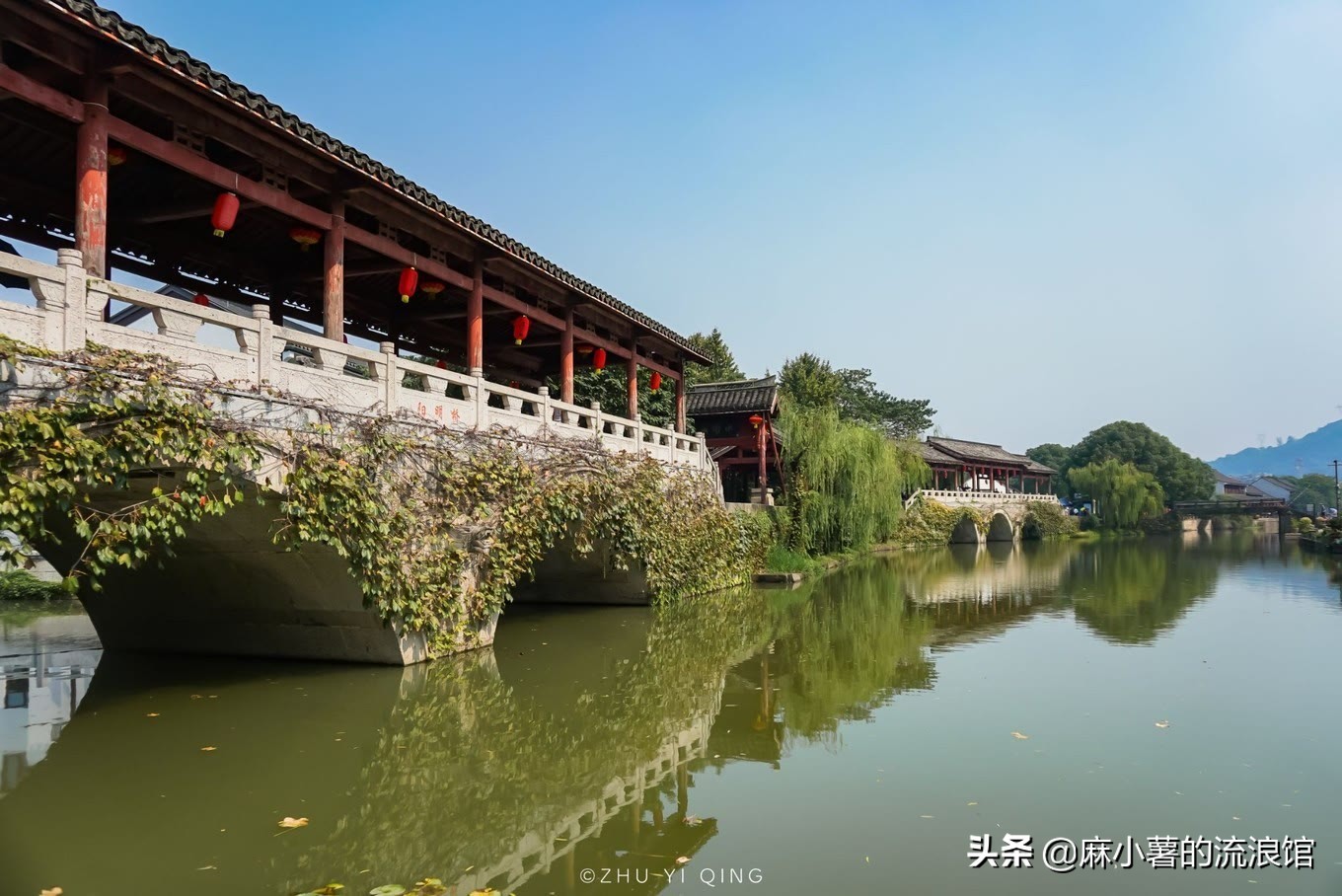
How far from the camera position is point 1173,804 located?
4188 mm

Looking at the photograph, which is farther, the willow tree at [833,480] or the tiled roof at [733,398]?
the tiled roof at [733,398]

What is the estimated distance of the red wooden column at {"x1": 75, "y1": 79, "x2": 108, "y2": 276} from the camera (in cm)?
499

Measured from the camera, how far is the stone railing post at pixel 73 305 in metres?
4.36

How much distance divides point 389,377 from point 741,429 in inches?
593

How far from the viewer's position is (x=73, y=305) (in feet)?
14.5

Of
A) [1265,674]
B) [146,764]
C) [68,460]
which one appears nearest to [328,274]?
[68,460]

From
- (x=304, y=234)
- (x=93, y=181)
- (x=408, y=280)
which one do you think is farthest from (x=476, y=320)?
(x=93, y=181)

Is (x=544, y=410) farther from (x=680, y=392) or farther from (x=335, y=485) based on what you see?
(x=680, y=392)

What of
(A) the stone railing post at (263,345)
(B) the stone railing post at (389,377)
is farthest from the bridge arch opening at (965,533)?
(A) the stone railing post at (263,345)

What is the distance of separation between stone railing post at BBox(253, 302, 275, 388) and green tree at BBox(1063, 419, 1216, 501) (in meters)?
44.6

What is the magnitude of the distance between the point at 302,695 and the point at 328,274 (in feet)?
→ 11.0

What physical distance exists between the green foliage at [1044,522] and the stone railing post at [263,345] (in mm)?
36498

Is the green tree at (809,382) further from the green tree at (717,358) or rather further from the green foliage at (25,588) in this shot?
the green foliage at (25,588)

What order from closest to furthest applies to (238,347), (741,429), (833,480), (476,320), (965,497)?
(238,347) → (476,320) → (833,480) → (741,429) → (965,497)
